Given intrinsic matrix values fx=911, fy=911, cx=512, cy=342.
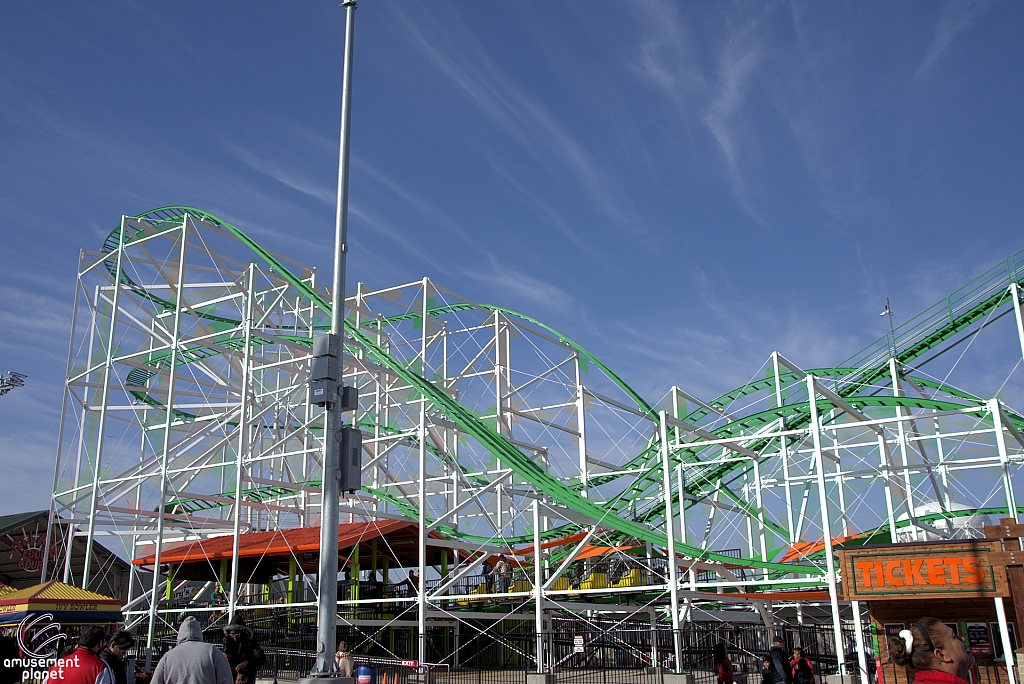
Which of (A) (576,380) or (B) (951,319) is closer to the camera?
(B) (951,319)

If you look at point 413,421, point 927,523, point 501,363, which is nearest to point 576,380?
point 501,363

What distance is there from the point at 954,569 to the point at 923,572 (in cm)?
45

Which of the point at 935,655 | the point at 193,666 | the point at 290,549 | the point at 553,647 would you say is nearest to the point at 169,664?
the point at 193,666

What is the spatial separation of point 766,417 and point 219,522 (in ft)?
54.3

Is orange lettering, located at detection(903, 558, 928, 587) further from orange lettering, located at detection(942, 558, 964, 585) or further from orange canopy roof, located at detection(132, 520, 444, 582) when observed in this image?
orange canopy roof, located at detection(132, 520, 444, 582)

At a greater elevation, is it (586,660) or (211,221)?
(211,221)

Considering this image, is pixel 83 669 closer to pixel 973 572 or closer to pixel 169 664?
pixel 169 664

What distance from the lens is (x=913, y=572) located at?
1451 centimetres

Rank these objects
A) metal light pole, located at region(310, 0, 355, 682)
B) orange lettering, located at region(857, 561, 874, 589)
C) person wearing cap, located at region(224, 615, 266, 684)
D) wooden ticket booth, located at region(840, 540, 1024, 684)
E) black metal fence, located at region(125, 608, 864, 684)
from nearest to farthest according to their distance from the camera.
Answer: person wearing cap, located at region(224, 615, 266, 684) < metal light pole, located at region(310, 0, 355, 682) < wooden ticket booth, located at region(840, 540, 1024, 684) < orange lettering, located at region(857, 561, 874, 589) < black metal fence, located at region(125, 608, 864, 684)

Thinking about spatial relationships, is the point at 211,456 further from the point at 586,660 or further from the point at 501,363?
the point at 586,660

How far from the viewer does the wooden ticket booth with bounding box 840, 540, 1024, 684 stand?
14023 mm

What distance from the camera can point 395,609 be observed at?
90.7 ft

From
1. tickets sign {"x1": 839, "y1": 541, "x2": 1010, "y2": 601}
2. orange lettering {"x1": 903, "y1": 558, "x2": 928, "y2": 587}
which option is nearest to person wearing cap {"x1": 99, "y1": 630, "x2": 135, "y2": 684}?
tickets sign {"x1": 839, "y1": 541, "x2": 1010, "y2": 601}

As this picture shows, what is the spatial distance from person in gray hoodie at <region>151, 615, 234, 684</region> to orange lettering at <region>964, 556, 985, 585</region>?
1196 centimetres
